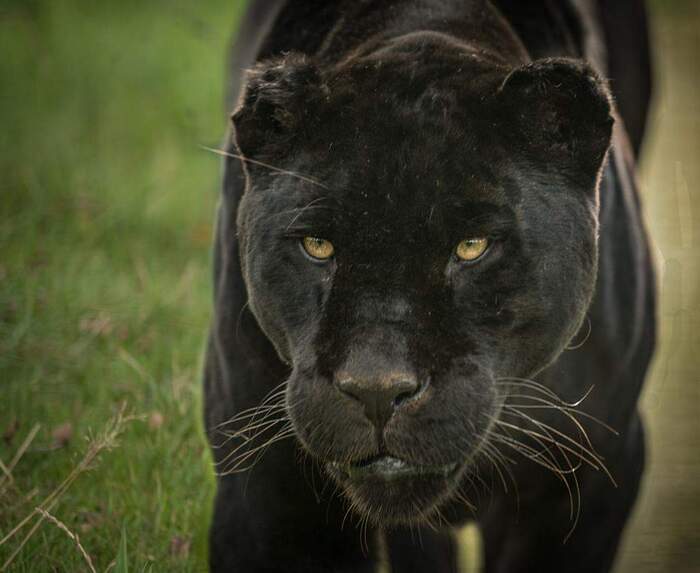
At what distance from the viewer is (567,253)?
8.81ft

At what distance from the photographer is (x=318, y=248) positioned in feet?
8.68

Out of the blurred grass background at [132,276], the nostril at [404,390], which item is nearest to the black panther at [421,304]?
the nostril at [404,390]

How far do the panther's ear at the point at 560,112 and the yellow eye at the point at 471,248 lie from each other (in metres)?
0.26

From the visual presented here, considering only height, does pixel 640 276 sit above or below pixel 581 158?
below

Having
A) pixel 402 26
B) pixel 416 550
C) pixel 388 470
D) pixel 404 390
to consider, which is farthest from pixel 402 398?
pixel 402 26

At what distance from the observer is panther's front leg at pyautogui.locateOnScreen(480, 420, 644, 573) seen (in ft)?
10.6

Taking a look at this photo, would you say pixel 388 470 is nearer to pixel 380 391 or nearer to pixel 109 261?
pixel 380 391

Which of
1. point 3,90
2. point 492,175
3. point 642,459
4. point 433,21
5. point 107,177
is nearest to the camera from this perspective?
point 492,175

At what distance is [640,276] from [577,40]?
778 millimetres

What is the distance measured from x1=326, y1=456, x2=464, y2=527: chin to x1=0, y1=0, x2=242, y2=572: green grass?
548 millimetres

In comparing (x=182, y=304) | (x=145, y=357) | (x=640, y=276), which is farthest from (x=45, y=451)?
(x=640, y=276)

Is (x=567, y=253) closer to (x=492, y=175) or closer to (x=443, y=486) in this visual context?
(x=492, y=175)

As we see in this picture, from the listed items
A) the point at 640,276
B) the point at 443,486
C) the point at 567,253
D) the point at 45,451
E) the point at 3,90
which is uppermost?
the point at 567,253

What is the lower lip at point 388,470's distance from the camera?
2539mm
